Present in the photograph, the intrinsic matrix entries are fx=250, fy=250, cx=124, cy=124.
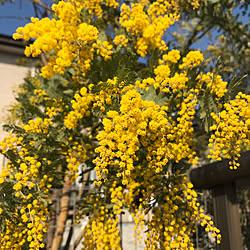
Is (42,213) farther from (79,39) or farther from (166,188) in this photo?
(79,39)

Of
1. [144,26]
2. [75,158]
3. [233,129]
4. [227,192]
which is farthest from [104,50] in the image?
[227,192]

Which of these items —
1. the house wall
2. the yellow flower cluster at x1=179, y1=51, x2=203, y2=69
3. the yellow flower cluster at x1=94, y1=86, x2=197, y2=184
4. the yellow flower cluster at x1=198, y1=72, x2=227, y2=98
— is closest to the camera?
the yellow flower cluster at x1=94, y1=86, x2=197, y2=184

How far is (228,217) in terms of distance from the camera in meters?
2.84

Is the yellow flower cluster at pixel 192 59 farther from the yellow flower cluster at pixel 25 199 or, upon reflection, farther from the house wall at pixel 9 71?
the house wall at pixel 9 71

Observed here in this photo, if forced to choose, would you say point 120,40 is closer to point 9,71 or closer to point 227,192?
point 227,192

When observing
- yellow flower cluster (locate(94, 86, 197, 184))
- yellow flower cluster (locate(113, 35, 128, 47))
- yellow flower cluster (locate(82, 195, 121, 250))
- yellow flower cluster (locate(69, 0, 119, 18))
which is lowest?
yellow flower cluster (locate(82, 195, 121, 250))

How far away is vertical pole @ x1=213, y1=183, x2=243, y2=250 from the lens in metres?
2.72

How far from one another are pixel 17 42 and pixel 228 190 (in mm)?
5712

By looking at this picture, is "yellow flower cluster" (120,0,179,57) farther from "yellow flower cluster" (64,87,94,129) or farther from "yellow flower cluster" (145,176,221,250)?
"yellow flower cluster" (145,176,221,250)

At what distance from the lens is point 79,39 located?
1999 mm

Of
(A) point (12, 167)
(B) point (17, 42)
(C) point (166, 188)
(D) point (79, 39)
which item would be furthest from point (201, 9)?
(B) point (17, 42)

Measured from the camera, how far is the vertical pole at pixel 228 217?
8.92 ft

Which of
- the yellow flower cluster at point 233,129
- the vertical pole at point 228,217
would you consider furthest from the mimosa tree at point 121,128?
the vertical pole at point 228,217

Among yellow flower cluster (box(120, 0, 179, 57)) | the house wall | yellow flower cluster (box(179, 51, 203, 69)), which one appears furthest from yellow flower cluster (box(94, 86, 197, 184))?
the house wall
